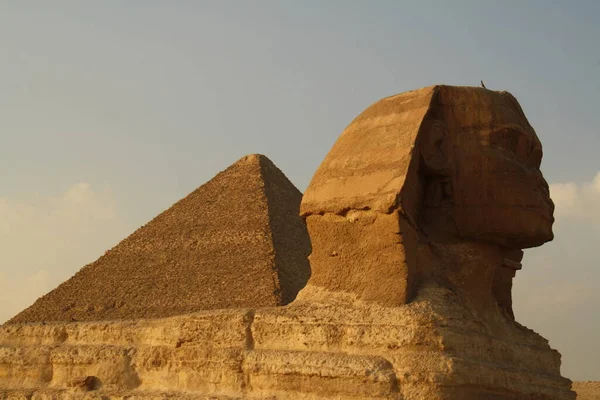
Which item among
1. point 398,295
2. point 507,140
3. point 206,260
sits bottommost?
point 398,295

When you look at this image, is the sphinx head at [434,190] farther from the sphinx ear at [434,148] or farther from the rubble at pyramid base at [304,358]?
the rubble at pyramid base at [304,358]

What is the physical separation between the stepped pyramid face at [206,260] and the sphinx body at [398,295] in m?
53.3

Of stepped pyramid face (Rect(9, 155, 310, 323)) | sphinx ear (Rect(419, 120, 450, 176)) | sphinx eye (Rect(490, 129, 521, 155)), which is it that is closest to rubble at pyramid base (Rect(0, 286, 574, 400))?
sphinx ear (Rect(419, 120, 450, 176))

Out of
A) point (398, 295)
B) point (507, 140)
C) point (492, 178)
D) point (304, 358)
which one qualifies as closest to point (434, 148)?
point (492, 178)

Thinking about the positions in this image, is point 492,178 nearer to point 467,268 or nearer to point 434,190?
point 434,190

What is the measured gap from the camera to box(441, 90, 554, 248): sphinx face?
7.42 metres

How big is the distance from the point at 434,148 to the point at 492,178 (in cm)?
47

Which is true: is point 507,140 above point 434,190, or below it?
above

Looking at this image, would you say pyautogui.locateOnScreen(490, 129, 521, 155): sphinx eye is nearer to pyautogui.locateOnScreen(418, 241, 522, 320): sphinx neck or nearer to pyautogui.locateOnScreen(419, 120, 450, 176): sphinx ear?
pyautogui.locateOnScreen(419, 120, 450, 176): sphinx ear

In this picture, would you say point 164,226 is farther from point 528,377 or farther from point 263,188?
point 528,377

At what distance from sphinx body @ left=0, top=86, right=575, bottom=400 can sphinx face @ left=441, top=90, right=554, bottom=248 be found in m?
0.01

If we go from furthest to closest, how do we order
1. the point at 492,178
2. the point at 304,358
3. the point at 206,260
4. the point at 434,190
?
the point at 206,260 < the point at 434,190 < the point at 492,178 < the point at 304,358

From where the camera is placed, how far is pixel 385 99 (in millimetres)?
7777

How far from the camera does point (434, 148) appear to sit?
24.4ft
